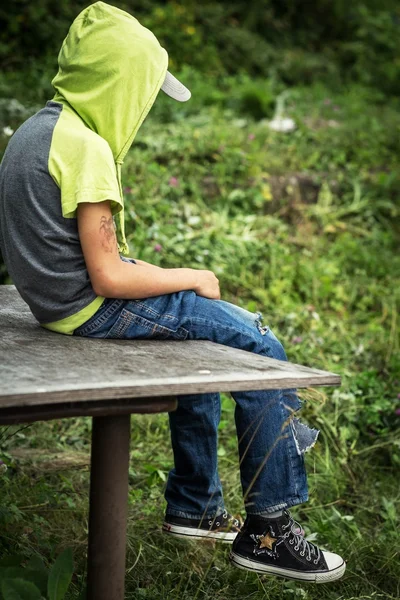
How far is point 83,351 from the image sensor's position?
208cm

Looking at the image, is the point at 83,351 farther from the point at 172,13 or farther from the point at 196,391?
the point at 172,13

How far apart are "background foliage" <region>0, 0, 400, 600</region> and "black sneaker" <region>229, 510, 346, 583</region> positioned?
11cm

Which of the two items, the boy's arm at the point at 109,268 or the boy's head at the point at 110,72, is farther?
the boy's head at the point at 110,72

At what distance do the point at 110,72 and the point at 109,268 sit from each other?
550 millimetres

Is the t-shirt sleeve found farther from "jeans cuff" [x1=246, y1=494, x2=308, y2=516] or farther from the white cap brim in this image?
"jeans cuff" [x1=246, y1=494, x2=308, y2=516]

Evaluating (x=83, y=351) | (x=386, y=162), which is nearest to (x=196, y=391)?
(x=83, y=351)

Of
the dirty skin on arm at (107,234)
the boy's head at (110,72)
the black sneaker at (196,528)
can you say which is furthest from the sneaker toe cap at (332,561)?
the boy's head at (110,72)

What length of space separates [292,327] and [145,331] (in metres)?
2.18

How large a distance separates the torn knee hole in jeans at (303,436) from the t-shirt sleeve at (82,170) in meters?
0.80

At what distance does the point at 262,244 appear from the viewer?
5074 mm

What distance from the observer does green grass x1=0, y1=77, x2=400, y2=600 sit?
8.80 feet

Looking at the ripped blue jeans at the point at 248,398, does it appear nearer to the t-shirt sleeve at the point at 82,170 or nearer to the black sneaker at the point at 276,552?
the black sneaker at the point at 276,552

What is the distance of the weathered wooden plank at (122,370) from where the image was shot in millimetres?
1654

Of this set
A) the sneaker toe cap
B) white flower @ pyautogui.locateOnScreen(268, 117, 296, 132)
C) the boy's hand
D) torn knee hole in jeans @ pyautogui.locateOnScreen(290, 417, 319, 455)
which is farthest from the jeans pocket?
white flower @ pyautogui.locateOnScreen(268, 117, 296, 132)
